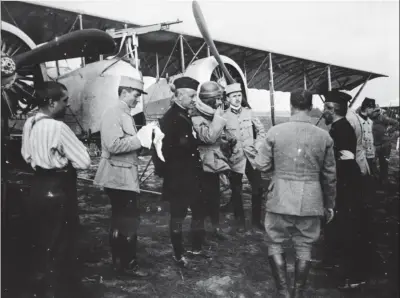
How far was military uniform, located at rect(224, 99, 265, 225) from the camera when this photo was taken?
12.9ft

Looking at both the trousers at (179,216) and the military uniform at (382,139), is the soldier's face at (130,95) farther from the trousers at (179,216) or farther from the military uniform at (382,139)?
the military uniform at (382,139)

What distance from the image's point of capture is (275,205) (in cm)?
232

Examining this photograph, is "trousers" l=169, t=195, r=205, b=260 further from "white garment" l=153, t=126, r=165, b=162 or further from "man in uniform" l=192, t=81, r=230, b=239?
"white garment" l=153, t=126, r=165, b=162

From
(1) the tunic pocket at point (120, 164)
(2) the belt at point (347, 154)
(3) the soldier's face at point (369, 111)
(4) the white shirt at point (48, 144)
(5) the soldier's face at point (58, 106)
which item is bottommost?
(1) the tunic pocket at point (120, 164)

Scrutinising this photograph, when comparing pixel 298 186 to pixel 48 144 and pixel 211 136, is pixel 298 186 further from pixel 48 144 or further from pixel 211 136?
pixel 48 144

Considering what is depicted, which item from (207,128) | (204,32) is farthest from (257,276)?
(204,32)

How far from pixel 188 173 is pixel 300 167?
1.03m

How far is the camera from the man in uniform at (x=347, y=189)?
2893mm

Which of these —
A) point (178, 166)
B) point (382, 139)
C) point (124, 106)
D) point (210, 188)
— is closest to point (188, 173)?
point (178, 166)

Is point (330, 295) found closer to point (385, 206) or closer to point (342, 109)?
point (342, 109)

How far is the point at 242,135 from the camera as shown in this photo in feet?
13.4

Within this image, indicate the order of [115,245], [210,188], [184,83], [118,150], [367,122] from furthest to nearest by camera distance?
[367,122], [210,188], [184,83], [115,245], [118,150]

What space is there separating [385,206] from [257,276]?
3565 millimetres

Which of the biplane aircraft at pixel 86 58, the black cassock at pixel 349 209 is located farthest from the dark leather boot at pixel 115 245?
the black cassock at pixel 349 209
